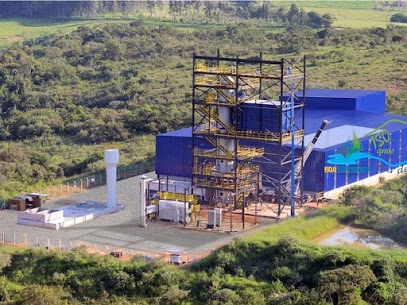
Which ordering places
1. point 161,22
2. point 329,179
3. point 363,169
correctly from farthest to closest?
point 161,22
point 363,169
point 329,179

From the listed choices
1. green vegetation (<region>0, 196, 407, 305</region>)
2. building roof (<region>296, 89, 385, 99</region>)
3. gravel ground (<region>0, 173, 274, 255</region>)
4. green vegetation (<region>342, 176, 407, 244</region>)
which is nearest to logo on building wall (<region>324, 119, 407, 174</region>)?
green vegetation (<region>342, 176, 407, 244</region>)

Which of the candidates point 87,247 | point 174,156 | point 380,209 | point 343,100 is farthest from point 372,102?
point 87,247

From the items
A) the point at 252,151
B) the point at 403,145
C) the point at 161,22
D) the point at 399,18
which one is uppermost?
the point at 399,18

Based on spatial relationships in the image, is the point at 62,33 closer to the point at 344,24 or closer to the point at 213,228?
the point at 344,24

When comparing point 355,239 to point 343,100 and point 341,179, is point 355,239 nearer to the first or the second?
point 341,179

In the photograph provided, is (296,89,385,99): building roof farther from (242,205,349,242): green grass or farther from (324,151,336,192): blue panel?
(242,205,349,242): green grass

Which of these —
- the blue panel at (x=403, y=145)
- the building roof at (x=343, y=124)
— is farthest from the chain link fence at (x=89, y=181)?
the blue panel at (x=403, y=145)

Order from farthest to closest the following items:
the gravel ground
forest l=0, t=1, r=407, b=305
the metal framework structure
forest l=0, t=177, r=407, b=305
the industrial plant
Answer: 1. the industrial plant
2. the metal framework structure
3. the gravel ground
4. forest l=0, t=1, r=407, b=305
5. forest l=0, t=177, r=407, b=305

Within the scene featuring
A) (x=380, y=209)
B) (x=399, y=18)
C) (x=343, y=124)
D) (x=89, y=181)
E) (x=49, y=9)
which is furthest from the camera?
(x=49, y=9)
